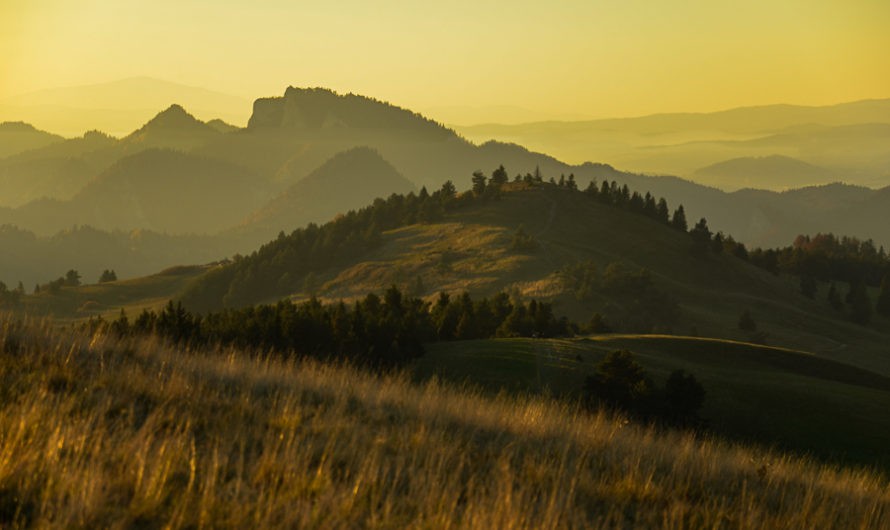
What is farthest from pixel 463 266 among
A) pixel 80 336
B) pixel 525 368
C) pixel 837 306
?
pixel 80 336

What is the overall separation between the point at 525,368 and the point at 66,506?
115 ft

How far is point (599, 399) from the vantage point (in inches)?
1293

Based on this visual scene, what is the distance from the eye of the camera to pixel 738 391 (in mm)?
40969

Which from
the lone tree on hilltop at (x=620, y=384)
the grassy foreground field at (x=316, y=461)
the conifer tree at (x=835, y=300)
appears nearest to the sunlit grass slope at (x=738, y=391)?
the lone tree on hilltop at (x=620, y=384)

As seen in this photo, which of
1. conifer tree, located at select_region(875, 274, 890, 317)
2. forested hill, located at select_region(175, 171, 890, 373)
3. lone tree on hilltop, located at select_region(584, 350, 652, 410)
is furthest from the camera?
conifer tree, located at select_region(875, 274, 890, 317)

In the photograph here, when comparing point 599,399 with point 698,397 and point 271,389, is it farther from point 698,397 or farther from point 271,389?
point 271,389

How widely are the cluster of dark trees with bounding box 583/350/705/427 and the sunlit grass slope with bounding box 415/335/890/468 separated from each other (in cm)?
221

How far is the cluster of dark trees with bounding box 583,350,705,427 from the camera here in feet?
109

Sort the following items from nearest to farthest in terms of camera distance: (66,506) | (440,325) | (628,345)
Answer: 1. (66,506)
2. (628,345)
3. (440,325)

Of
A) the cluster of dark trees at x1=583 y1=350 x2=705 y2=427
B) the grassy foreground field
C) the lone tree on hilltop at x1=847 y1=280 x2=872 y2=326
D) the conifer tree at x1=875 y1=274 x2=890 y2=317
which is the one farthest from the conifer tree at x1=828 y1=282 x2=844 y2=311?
the grassy foreground field

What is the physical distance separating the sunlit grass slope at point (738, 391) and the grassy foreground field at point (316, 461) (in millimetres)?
22582

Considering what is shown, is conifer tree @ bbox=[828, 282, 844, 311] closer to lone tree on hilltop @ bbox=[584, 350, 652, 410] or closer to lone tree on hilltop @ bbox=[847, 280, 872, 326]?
lone tree on hilltop @ bbox=[847, 280, 872, 326]

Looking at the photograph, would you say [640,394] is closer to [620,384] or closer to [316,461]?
[620,384]

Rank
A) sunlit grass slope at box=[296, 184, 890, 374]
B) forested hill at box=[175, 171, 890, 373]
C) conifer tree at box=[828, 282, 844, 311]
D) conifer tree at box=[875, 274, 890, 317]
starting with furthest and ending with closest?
conifer tree at box=[828, 282, 844, 311], conifer tree at box=[875, 274, 890, 317], sunlit grass slope at box=[296, 184, 890, 374], forested hill at box=[175, 171, 890, 373]
